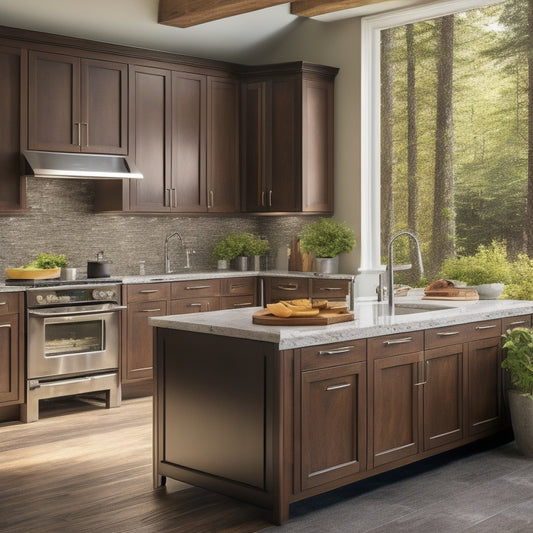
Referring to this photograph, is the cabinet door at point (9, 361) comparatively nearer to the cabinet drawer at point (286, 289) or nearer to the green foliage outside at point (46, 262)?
the green foliage outside at point (46, 262)

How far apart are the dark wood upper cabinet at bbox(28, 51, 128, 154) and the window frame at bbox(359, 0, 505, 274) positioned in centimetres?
216

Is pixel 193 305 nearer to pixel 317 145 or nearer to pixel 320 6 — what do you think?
pixel 317 145

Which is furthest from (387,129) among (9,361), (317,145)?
(9,361)

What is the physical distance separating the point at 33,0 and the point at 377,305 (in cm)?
357

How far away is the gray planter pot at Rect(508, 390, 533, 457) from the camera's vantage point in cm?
496

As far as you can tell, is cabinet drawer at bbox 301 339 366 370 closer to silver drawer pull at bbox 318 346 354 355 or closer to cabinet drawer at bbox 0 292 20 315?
silver drawer pull at bbox 318 346 354 355

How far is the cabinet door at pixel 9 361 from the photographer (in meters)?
5.92

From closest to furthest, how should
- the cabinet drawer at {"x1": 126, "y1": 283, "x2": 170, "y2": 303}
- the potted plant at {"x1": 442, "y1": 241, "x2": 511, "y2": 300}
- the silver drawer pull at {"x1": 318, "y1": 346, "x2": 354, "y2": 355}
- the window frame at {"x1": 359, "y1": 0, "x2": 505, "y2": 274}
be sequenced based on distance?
the silver drawer pull at {"x1": 318, "y1": 346, "x2": 354, "y2": 355}, the potted plant at {"x1": 442, "y1": 241, "x2": 511, "y2": 300}, the cabinet drawer at {"x1": 126, "y1": 283, "x2": 170, "y2": 303}, the window frame at {"x1": 359, "y1": 0, "x2": 505, "y2": 274}

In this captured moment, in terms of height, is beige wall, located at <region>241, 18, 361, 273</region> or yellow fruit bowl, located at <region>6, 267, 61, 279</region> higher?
beige wall, located at <region>241, 18, 361, 273</region>

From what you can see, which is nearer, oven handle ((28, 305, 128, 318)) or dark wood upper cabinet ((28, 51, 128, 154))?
oven handle ((28, 305, 128, 318))

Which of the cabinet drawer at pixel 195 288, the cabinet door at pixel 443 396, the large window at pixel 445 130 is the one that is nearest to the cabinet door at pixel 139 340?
the cabinet drawer at pixel 195 288

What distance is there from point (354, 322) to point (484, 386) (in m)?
1.25

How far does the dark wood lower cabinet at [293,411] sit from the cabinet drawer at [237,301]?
294cm

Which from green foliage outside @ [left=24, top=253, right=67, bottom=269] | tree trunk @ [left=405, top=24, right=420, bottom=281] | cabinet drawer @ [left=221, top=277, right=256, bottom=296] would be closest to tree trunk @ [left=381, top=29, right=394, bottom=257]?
tree trunk @ [left=405, top=24, right=420, bottom=281]
